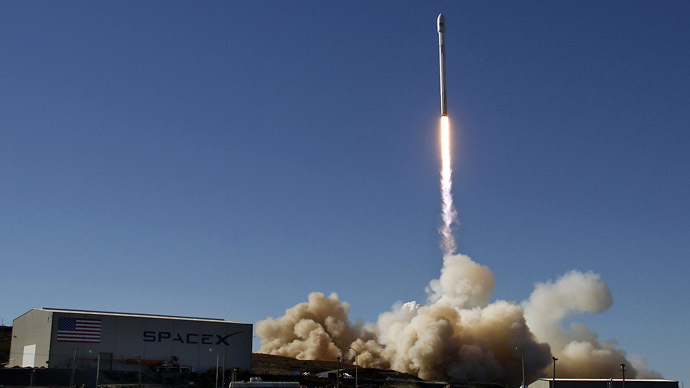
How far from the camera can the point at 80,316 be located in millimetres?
127500

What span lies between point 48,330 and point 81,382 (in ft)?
32.9

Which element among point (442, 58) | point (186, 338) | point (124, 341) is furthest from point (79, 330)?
point (442, 58)

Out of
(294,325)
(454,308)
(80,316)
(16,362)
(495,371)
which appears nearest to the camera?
(80,316)

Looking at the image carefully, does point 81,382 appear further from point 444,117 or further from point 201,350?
point 444,117

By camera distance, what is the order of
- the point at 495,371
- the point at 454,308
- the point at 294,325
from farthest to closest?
the point at 294,325, the point at 454,308, the point at 495,371

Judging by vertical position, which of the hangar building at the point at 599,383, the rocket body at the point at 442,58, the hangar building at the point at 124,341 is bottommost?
the hangar building at the point at 599,383

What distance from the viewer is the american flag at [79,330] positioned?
125750 millimetres

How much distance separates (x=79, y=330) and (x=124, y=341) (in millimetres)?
7161

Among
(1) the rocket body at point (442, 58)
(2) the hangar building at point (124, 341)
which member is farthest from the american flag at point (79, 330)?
(1) the rocket body at point (442, 58)

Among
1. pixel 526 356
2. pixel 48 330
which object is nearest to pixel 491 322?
pixel 526 356

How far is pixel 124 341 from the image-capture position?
13025cm

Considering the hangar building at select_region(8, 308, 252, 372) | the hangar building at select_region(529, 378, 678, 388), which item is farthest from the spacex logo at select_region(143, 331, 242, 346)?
the hangar building at select_region(529, 378, 678, 388)

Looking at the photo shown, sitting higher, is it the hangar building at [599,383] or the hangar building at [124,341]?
the hangar building at [124,341]

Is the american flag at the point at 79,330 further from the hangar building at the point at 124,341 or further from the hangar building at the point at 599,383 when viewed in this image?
the hangar building at the point at 599,383
